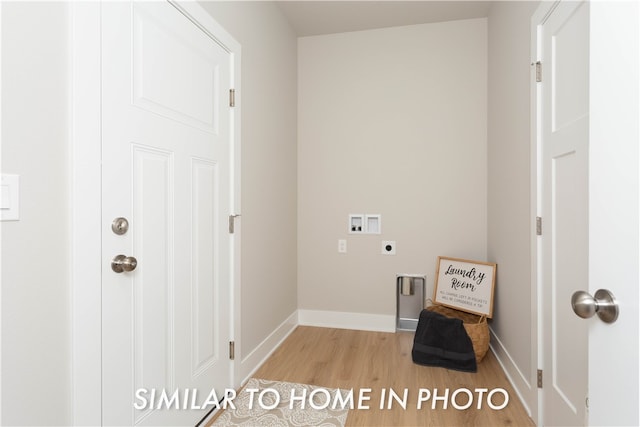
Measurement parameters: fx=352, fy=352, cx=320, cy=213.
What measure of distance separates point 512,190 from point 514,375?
→ 3.57 feet

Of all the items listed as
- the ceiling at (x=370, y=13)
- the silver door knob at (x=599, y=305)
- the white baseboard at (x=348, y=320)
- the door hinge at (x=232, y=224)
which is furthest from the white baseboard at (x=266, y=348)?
the ceiling at (x=370, y=13)

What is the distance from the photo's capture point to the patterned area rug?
1.74 meters

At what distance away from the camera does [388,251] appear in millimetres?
3012

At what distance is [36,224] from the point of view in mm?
993

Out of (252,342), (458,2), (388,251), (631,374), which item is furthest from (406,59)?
(631,374)

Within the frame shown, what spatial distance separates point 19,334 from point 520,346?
2.24m

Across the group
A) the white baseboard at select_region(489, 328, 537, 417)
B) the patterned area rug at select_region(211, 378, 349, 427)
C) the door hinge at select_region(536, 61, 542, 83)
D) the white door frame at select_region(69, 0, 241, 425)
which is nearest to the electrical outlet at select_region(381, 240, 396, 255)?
the white baseboard at select_region(489, 328, 537, 417)

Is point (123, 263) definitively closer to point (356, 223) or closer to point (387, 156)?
point (356, 223)

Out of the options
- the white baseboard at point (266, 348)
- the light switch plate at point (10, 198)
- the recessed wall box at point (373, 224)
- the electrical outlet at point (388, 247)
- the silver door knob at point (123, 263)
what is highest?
the light switch plate at point (10, 198)

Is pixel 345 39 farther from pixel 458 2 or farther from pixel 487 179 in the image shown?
pixel 487 179

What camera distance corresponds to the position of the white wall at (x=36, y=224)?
93 centimetres

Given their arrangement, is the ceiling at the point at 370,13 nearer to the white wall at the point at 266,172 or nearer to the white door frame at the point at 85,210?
the white wall at the point at 266,172

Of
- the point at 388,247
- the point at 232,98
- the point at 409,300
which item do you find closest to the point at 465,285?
the point at 409,300

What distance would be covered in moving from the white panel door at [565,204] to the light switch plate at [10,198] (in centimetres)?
179
